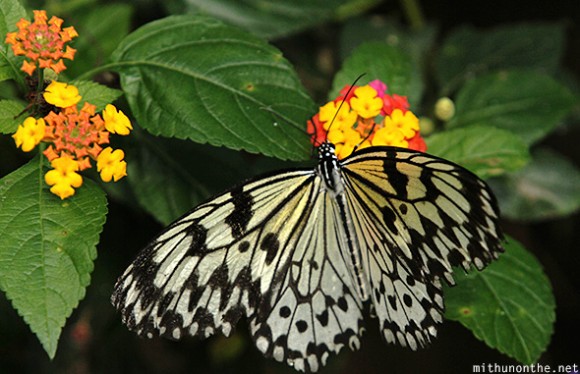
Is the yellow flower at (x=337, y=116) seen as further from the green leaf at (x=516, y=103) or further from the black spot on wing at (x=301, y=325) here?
the green leaf at (x=516, y=103)

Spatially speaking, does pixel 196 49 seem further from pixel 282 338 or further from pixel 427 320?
pixel 427 320

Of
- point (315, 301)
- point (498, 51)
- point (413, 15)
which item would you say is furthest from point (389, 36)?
point (315, 301)

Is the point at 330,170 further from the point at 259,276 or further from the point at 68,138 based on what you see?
the point at 68,138

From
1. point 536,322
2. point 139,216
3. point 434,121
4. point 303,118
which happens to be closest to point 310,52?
point 434,121

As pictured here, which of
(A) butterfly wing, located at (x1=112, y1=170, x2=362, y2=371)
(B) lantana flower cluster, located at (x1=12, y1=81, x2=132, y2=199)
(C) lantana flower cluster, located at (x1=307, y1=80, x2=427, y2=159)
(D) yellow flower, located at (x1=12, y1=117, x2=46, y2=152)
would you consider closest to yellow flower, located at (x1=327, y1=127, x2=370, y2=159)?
(C) lantana flower cluster, located at (x1=307, y1=80, x2=427, y2=159)

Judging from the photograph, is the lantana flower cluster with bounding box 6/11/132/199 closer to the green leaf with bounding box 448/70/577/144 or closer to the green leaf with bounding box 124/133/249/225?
the green leaf with bounding box 124/133/249/225

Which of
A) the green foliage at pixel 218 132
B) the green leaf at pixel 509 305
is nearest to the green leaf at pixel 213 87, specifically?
the green foliage at pixel 218 132
